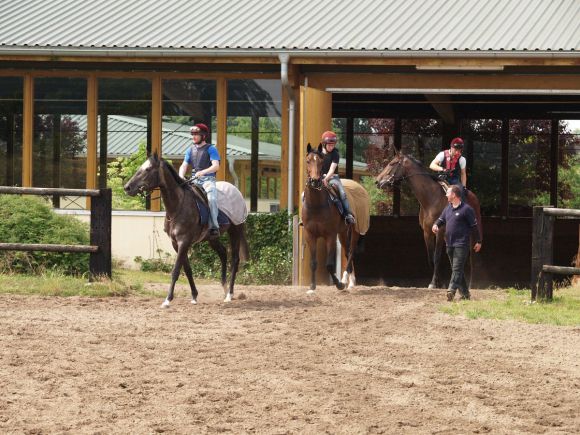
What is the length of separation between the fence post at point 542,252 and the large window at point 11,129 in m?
9.29

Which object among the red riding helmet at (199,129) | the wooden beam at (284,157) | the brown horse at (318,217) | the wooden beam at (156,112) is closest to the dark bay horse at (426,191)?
the brown horse at (318,217)

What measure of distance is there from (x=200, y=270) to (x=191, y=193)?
437 centimetres

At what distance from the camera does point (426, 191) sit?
53.5ft

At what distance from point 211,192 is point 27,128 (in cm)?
618

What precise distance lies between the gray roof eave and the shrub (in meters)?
3.12

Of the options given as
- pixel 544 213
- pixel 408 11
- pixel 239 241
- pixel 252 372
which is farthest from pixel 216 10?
pixel 252 372

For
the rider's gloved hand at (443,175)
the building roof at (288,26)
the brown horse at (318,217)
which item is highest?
the building roof at (288,26)

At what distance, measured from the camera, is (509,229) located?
2400 centimetres

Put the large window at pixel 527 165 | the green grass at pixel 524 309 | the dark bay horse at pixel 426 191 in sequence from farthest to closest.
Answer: the large window at pixel 527 165 → the dark bay horse at pixel 426 191 → the green grass at pixel 524 309

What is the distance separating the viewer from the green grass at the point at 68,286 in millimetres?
14344

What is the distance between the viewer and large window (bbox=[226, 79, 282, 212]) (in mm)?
18312

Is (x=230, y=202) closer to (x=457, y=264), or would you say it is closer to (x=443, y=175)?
(x=457, y=264)

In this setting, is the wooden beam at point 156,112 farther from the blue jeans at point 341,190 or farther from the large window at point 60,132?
the blue jeans at point 341,190

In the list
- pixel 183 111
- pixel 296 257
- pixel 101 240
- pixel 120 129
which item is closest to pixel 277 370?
pixel 101 240
